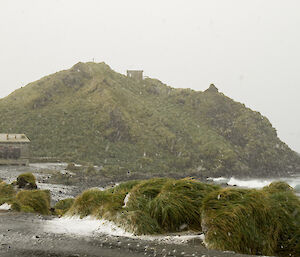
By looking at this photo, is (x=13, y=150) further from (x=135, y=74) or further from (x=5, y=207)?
(x=135, y=74)

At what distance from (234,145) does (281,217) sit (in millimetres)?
147409

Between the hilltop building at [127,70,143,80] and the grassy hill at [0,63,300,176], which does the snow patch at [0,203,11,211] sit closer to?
the grassy hill at [0,63,300,176]

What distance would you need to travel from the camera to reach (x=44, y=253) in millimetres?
6324

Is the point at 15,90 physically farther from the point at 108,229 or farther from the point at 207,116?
the point at 108,229

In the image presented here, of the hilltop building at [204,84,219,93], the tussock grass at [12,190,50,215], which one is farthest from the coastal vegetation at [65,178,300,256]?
the hilltop building at [204,84,219,93]

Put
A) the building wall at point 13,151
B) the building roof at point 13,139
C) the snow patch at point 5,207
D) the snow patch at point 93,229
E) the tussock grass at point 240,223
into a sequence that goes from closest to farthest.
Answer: the tussock grass at point 240,223 → the snow patch at point 93,229 → the snow patch at point 5,207 → the building wall at point 13,151 → the building roof at point 13,139

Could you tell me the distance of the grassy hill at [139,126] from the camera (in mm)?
115625

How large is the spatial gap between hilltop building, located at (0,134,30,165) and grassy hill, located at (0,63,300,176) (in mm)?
20876

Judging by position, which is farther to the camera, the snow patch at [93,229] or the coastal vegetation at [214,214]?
the snow patch at [93,229]

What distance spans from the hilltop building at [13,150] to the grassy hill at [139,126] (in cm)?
2088

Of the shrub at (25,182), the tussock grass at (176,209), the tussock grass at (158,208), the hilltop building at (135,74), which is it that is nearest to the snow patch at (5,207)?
the tussock grass at (158,208)

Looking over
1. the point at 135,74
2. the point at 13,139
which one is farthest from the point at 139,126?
the point at 13,139

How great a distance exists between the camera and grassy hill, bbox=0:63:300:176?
116 meters

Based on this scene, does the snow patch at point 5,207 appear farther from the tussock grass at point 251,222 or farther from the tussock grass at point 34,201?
the tussock grass at point 251,222
